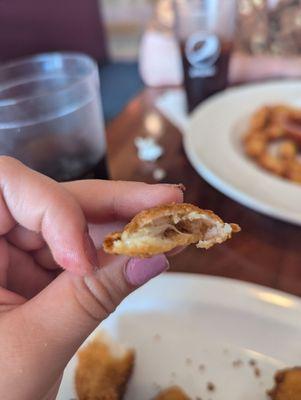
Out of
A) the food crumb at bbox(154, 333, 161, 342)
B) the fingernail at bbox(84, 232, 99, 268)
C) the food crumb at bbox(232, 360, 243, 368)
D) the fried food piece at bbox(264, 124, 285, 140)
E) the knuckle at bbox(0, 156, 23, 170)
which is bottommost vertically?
the food crumb at bbox(232, 360, 243, 368)

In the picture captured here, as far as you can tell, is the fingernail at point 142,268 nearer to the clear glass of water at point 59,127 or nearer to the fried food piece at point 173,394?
the fried food piece at point 173,394

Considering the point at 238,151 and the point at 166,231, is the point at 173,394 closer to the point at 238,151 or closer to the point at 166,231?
the point at 166,231

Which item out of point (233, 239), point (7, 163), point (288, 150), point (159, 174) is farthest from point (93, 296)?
point (288, 150)

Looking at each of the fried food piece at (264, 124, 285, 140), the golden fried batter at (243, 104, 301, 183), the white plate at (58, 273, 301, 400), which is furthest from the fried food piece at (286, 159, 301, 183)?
the white plate at (58, 273, 301, 400)

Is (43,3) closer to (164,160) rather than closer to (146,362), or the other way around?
(164,160)

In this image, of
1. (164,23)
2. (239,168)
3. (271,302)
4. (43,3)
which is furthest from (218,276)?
(43,3)

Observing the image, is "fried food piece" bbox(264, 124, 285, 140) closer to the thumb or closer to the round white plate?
the round white plate

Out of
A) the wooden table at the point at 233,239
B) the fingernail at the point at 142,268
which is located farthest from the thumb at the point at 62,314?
the wooden table at the point at 233,239
